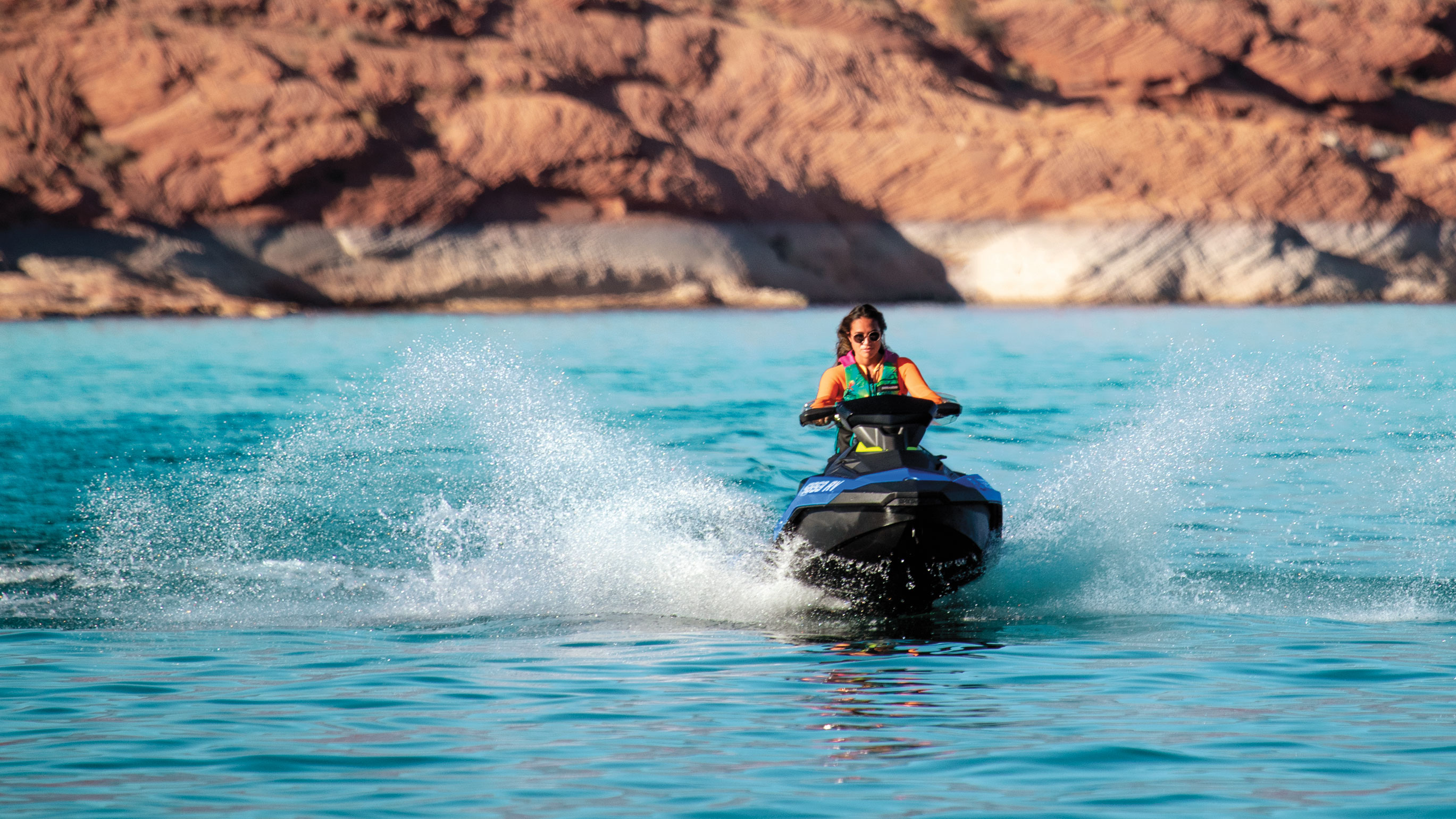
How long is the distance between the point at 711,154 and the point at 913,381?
35.8 metres

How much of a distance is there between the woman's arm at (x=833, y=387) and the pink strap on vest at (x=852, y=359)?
6cm

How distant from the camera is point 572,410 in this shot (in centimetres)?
1424

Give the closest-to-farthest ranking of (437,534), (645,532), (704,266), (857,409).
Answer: (857,409)
(645,532)
(437,534)
(704,266)

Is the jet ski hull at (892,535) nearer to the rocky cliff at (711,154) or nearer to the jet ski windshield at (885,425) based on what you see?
the jet ski windshield at (885,425)

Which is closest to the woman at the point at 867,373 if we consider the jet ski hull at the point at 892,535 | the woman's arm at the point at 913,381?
the woman's arm at the point at 913,381

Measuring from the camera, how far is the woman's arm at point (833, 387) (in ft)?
22.9

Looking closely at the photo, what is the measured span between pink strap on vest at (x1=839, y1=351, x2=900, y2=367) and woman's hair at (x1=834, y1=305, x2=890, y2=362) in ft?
0.08

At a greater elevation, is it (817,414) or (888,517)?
(817,414)

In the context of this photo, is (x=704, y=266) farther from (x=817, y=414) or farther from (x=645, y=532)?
(x=817, y=414)

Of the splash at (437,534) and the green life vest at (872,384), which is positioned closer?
the green life vest at (872,384)

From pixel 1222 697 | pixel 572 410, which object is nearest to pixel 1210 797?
pixel 1222 697

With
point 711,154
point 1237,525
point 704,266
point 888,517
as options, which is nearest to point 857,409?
point 888,517

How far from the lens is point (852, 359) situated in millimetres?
7098

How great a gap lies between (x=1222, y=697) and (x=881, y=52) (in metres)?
42.7
